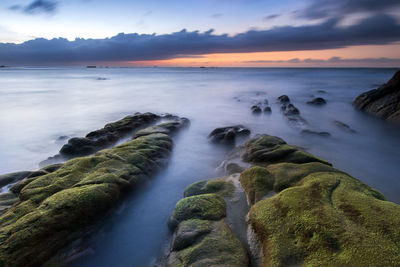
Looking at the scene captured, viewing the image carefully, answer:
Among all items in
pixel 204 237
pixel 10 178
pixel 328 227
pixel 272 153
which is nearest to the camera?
pixel 328 227

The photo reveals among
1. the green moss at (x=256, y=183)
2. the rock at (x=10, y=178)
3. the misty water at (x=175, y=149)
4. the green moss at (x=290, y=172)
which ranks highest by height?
the green moss at (x=290, y=172)

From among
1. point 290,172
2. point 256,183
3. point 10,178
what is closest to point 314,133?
point 290,172

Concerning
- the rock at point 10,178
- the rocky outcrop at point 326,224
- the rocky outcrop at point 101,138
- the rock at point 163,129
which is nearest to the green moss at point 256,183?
the rocky outcrop at point 326,224

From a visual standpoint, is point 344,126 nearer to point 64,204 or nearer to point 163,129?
point 163,129

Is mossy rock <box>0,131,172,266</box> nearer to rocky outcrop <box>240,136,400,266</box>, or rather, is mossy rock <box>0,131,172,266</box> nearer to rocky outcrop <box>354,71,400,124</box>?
rocky outcrop <box>240,136,400,266</box>

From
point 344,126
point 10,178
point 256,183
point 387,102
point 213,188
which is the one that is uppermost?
point 387,102

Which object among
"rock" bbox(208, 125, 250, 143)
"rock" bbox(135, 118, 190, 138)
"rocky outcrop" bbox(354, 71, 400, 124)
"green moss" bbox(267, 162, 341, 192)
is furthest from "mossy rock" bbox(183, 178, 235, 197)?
"rocky outcrop" bbox(354, 71, 400, 124)

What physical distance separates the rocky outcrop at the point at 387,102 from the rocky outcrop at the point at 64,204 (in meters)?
16.4

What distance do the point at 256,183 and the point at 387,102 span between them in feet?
52.4

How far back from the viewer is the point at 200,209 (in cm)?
513

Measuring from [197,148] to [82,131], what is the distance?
27.8ft

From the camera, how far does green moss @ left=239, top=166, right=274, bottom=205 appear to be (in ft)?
18.6

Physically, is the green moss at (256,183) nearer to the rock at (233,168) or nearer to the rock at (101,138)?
the rock at (233,168)

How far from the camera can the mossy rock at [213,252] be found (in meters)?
3.72
